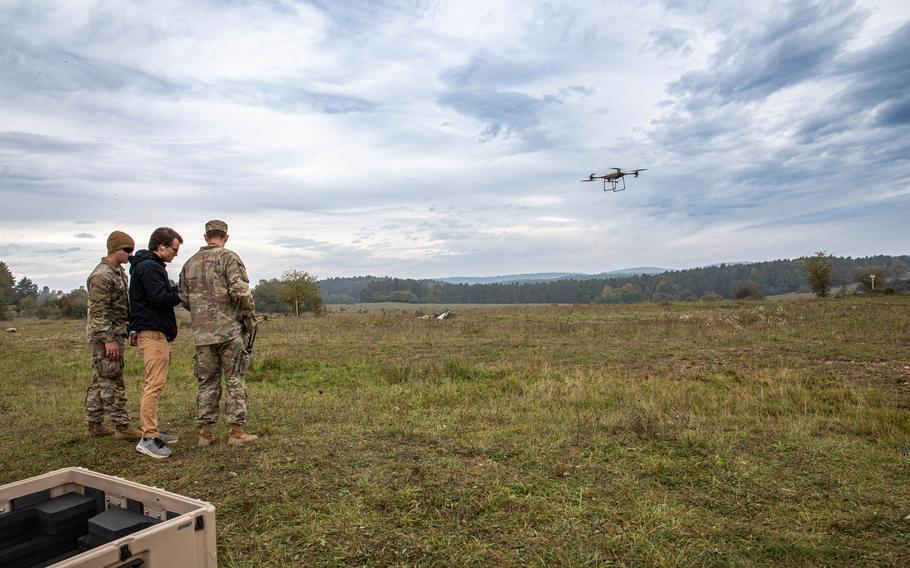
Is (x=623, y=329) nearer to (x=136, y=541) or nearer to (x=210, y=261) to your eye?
(x=210, y=261)

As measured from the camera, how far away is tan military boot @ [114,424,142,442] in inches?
255

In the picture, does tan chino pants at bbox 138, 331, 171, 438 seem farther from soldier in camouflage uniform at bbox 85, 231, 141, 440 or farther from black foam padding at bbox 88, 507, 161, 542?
black foam padding at bbox 88, 507, 161, 542

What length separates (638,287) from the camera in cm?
10394

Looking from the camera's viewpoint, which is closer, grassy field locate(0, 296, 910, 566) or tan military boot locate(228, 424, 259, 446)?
grassy field locate(0, 296, 910, 566)

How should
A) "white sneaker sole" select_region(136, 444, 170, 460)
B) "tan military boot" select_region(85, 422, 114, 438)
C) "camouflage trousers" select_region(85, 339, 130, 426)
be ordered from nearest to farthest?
"white sneaker sole" select_region(136, 444, 170, 460) → "camouflage trousers" select_region(85, 339, 130, 426) → "tan military boot" select_region(85, 422, 114, 438)

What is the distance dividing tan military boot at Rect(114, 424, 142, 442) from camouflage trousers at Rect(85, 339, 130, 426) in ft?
0.18

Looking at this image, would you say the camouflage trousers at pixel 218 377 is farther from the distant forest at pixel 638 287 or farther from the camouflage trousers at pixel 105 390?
the distant forest at pixel 638 287

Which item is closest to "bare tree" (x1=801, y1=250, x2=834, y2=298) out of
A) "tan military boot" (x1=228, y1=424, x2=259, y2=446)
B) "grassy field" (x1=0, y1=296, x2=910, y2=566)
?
"grassy field" (x1=0, y1=296, x2=910, y2=566)

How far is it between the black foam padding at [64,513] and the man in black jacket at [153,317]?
2800 millimetres

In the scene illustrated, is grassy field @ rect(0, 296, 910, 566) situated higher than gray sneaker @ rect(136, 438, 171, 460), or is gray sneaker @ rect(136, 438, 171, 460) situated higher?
gray sneaker @ rect(136, 438, 171, 460)

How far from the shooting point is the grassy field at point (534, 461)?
3871 millimetres

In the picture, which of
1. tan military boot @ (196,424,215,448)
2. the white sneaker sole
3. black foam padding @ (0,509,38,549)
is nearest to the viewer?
black foam padding @ (0,509,38,549)

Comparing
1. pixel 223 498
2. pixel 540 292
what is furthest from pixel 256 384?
pixel 540 292

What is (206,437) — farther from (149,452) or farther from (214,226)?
(214,226)
